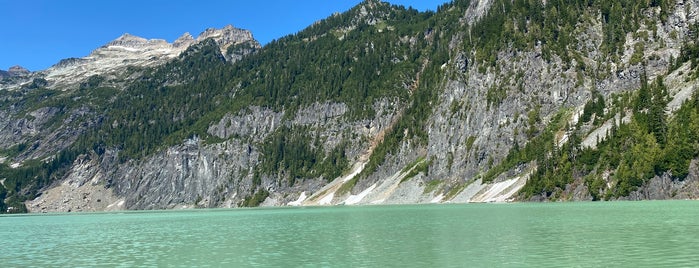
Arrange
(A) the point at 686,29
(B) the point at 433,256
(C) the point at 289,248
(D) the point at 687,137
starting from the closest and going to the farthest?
(B) the point at 433,256 → (C) the point at 289,248 → (D) the point at 687,137 → (A) the point at 686,29

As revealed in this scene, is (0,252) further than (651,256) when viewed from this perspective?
Yes

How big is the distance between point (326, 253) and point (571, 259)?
61.3ft

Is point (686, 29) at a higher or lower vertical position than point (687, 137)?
higher

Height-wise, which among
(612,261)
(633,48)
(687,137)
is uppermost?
(633,48)

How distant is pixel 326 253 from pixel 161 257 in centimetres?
1412

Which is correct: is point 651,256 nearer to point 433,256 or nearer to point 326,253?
point 433,256

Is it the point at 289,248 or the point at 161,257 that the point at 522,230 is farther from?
the point at 161,257

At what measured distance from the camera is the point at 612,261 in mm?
34219

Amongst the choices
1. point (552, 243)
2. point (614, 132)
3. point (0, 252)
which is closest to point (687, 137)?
point (614, 132)

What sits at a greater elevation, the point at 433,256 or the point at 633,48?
the point at 633,48

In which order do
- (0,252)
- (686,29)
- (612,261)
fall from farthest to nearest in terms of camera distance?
1. (686,29)
2. (0,252)
3. (612,261)

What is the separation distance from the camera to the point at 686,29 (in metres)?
189

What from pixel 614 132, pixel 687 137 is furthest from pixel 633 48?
pixel 687 137

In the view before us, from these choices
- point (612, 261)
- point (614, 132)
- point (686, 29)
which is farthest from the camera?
point (686, 29)
